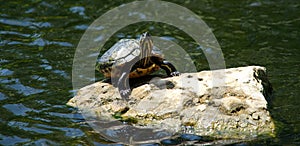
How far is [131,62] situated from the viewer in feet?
21.7

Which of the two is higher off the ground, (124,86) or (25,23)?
(25,23)

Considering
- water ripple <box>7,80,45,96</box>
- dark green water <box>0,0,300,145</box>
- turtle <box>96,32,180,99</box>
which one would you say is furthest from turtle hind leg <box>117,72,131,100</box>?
water ripple <box>7,80,45,96</box>

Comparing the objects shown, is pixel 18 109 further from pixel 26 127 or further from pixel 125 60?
pixel 125 60

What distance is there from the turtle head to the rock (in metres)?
0.30

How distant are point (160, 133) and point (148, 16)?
5.38 metres

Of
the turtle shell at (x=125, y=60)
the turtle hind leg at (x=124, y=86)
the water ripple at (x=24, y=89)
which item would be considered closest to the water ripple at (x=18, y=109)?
the water ripple at (x=24, y=89)

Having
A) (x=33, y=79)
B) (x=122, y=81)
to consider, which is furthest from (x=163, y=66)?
(x=33, y=79)

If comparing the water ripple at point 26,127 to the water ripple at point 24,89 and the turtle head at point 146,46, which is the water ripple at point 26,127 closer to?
the water ripple at point 24,89

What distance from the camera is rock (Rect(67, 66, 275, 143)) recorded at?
5.87 meters

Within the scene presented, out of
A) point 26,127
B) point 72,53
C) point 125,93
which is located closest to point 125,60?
point 125,93

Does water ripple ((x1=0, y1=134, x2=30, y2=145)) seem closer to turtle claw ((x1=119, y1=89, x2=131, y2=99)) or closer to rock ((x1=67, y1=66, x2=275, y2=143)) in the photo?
rock ((x1=67, y1=66, x2=275, y2=143))

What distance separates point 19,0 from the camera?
1180 centimetres

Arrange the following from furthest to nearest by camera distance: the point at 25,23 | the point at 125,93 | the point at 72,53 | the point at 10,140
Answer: the point at 25,23 < the point at 72,53 < the point at 125,93 < the point at 10,140

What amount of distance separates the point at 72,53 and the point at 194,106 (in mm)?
3784
